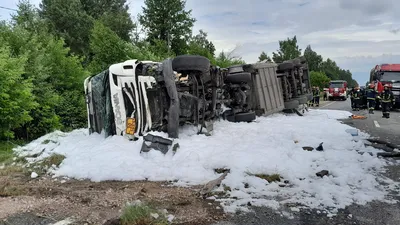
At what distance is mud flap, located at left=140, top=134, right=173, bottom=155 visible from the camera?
541 cm

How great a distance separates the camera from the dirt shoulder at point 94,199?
3438 mm

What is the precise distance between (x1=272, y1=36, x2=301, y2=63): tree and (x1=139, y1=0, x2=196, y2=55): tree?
20.8 meters

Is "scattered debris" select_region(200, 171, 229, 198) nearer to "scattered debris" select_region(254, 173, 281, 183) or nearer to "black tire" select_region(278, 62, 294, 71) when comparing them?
"scattered debris" select_region(254, 173, 281, 183)

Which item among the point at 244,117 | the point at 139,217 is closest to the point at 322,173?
the point at 139,217

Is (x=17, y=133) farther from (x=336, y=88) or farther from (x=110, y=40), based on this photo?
(x=336, y=88)

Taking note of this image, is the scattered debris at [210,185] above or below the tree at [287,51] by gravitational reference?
below

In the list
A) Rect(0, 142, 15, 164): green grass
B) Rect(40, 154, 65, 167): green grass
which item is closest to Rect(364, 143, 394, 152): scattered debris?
Rect(40, 154, 65, 167): green grass

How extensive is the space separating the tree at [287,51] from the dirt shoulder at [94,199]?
51.3m

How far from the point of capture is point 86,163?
521cm

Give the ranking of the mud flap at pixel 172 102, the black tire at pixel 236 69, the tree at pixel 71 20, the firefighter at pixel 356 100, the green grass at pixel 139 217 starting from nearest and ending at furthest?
the green grass at pixel 139 217, the mud flap at pixel 172 102, the black tire at pixel 236 69, the firefighter at pixel 356 100, the tree at pixel 71 20

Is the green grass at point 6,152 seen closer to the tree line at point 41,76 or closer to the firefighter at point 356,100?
the tree line at point 41,76

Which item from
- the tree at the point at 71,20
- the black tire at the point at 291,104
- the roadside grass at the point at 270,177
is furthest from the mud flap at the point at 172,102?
the tree at the point at 71,20

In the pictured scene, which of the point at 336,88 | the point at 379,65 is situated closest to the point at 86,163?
the point at 379,65

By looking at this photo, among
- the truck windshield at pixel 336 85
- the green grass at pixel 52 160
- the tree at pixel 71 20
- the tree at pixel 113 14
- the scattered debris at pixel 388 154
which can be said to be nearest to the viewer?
the green grass at pixel 52 160
